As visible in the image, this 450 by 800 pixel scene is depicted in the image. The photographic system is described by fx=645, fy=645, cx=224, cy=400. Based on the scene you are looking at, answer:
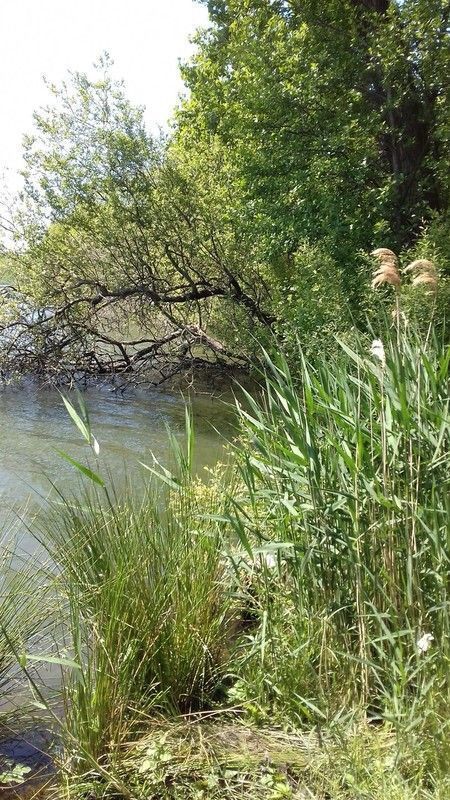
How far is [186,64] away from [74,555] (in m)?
18.0

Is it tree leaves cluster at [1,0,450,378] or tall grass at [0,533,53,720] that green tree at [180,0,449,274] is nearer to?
tree leaves cluster at [1,0,450,378]

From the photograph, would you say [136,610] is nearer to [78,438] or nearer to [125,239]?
[78,438]

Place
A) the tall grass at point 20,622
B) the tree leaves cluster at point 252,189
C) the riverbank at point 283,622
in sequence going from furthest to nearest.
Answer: the tree leaves cluster at point 252,189
the tall grass at point 20,622
the riverbank at point 283,622

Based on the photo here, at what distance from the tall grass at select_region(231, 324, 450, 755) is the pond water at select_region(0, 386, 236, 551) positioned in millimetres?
3481

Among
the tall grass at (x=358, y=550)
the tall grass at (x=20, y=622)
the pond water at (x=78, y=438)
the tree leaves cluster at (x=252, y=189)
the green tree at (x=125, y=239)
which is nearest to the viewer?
the tall grass at (x=358, y=550)

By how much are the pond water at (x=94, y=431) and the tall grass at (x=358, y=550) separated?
11.4 feet

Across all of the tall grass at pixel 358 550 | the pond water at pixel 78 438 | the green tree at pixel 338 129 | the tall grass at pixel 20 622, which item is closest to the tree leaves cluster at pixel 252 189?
the green tree at pixel 338 129

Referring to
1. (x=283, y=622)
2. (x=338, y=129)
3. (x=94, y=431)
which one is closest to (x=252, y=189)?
(x=338, y=129)

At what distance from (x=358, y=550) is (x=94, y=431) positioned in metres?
7.77

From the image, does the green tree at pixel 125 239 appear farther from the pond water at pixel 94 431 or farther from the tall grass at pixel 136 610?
the tall grass at pixel 136 610

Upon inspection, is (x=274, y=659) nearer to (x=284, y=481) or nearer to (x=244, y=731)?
(x=244, y=731)

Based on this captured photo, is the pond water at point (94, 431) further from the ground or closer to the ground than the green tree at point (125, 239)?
closer to the ground

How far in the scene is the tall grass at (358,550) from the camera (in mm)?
2508

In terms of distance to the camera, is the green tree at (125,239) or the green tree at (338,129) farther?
the green tree at (125,239)
